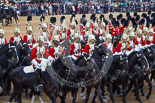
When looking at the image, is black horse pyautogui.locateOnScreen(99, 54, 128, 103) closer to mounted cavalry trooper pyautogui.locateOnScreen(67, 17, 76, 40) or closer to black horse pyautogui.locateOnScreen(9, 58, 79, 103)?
black horse pyautogui.locateOnScreen(9, 58, 79, 103)

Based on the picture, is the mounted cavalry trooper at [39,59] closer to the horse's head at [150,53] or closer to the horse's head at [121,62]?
the horse's head at [121,62]

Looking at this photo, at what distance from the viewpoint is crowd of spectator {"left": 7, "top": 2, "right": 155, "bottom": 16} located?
116 feet

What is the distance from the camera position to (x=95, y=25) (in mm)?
16281

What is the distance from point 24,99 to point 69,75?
232cm

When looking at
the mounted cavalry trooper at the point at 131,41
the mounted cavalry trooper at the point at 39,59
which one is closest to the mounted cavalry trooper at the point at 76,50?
the mounted cavalry trooper at the point at 39,59

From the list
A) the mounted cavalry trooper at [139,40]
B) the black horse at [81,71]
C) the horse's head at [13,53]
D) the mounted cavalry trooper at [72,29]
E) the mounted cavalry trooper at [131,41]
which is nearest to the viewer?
the black horse at [81,71]

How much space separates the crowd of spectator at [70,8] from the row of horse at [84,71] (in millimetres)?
21836

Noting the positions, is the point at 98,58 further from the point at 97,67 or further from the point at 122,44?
the point at 122,44

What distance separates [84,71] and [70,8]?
29.4 metres

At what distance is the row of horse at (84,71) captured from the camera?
9.19m

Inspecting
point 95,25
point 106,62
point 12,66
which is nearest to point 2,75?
point 12,66

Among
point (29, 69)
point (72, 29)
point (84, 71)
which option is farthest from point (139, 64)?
point (72, 29)

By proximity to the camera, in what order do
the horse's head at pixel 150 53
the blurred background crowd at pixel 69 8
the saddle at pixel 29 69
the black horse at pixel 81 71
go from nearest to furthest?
the saddle at pixel 29 69 → the black horse at pixel 81 71 → the horse's head at pixel 150 53 → the blurred background crowd at pixel 69 8

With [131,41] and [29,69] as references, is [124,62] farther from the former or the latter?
[29,69]
